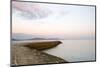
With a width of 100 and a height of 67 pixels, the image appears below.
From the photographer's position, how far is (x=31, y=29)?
92.5 inches

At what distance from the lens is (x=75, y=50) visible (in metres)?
2.52

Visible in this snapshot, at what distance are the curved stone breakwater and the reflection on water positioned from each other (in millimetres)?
59

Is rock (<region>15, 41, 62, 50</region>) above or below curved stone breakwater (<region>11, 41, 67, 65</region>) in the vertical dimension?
above

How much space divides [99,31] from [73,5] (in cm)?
53

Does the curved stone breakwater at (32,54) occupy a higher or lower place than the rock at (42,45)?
lower

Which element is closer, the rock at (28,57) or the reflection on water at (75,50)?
the rock at (28,57)

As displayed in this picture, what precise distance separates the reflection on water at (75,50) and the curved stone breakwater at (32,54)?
59 mm

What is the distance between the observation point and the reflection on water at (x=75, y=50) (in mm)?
2449

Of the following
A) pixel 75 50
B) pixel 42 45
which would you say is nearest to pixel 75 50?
pixel 75 50

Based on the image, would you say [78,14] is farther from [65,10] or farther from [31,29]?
[31,29]

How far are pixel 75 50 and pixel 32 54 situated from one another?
0.59 meters

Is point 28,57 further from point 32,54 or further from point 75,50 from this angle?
point 75,50

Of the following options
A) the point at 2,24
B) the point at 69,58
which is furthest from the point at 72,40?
the point at 2,24

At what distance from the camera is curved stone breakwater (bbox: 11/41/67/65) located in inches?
89.9
